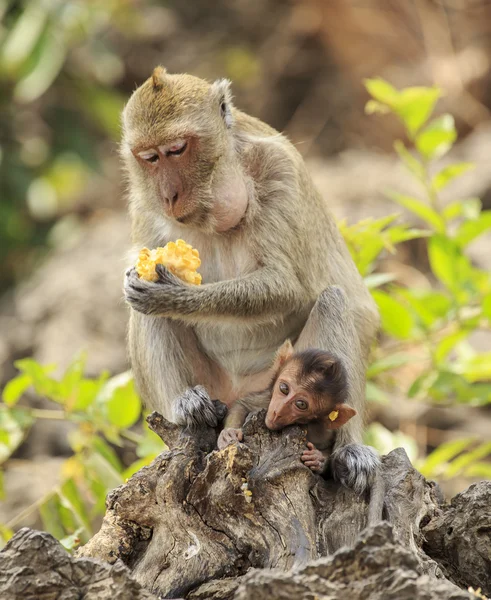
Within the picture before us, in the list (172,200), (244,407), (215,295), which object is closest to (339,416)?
(244,407)

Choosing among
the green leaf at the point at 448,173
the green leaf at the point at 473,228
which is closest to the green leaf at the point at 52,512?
the green leaf at the point at 473,228

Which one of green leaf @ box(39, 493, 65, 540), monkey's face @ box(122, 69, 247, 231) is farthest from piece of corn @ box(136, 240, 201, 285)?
green leaf @ box(39, 493, 65, 540)

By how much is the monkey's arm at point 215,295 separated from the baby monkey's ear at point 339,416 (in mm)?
722

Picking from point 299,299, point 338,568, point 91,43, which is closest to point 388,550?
point 338,568

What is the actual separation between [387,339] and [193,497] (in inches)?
250

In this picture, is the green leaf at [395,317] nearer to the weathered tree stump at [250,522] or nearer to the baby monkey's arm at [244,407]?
the baby monkey's arm at [244,407]

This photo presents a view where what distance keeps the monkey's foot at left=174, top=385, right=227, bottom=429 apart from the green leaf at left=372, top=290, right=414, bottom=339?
164 cm

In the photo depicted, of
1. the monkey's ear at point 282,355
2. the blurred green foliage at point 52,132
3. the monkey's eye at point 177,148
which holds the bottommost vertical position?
the monkey's ear at point 282,355

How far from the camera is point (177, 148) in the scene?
4895 millimetres

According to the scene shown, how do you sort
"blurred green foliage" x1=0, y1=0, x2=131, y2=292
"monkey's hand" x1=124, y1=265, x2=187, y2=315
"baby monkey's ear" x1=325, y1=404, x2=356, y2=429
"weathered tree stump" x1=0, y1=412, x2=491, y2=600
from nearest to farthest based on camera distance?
"weathered tree stump" x1=0, y1=412, x2=491, y2=600 → "baby monkey's ear" x1=325, y1=404, x2=356, y2=429 → "monkey's hand" x1=124, y1=265, x2=187, y2=315 → "blurred green foliage" x1=0, y1=0, x2=131, y2=292

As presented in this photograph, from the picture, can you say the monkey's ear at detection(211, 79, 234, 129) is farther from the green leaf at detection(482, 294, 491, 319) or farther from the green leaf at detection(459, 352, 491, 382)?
the green leaf at detection(459, 352, 491, 382)

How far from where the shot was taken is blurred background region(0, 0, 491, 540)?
9.36 metres

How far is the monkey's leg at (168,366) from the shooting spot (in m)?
5.06

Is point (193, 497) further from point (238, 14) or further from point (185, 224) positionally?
point (238, 14)
